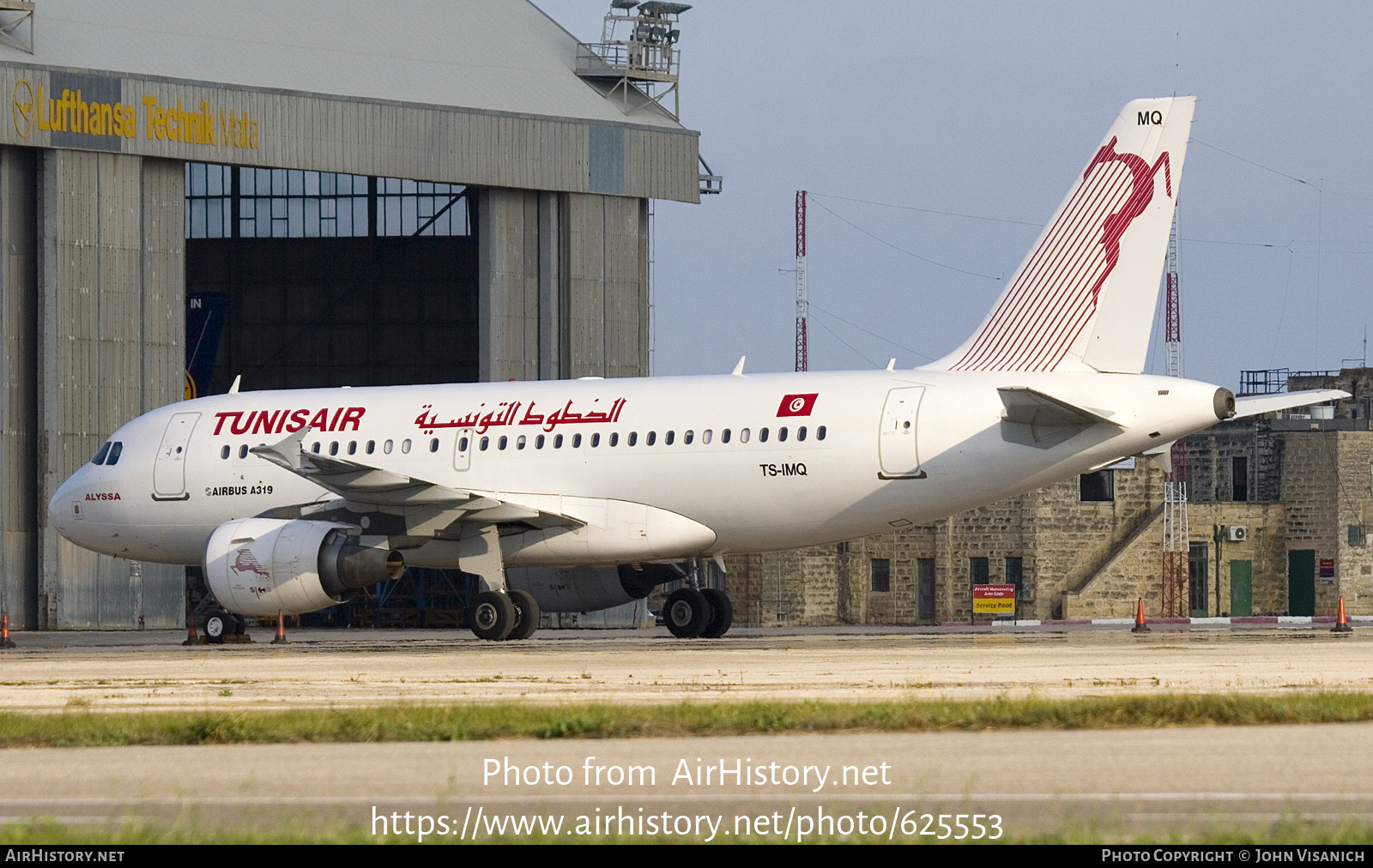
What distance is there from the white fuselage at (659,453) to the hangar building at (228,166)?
32.8 feet

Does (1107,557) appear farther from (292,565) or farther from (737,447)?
(292,565)

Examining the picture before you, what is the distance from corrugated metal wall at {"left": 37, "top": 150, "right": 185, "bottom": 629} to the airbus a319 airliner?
12.8 metres

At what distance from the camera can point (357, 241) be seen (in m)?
63.0

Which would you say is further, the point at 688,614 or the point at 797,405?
the point at 688,614

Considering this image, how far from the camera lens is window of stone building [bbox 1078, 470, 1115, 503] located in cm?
5553

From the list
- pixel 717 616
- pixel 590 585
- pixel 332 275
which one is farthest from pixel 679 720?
pixel 332 275

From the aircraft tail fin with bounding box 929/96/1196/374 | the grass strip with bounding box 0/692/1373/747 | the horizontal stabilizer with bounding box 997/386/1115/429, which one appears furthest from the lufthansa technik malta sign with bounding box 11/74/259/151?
the grass strip with bounding box 0/692/1373/747

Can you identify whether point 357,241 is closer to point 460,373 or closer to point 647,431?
point 460,373

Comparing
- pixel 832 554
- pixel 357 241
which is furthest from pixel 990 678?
pixel 357 241

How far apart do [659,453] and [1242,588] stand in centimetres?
3317

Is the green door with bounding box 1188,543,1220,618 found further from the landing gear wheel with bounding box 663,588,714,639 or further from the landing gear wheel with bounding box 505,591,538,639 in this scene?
the landing gear wheel with bounding box 505,591,538,639

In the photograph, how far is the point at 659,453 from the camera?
95.8 ft

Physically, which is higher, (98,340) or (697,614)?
(98,340)

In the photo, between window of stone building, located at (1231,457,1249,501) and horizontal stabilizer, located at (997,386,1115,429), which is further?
window of stone building, located at (1231,457,1249,501)
